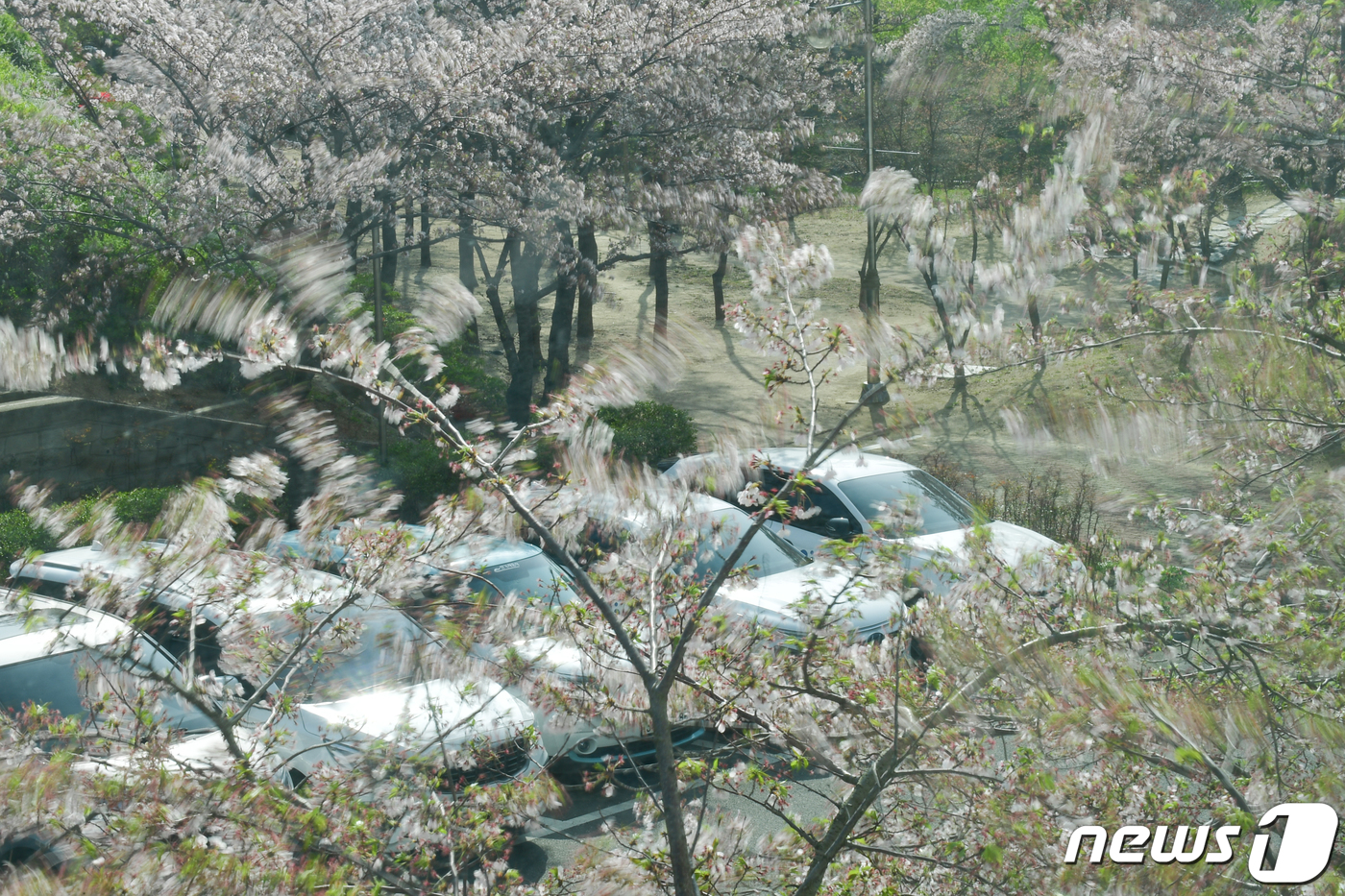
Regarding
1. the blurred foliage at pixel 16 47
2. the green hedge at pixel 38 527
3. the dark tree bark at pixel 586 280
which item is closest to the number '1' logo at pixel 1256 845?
the green hedge at pixel 38 527

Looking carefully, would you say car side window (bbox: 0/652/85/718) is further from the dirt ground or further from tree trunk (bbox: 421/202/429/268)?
tree trunk (bbox: 421/202/429/268)

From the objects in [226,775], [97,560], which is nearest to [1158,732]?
[226,775]

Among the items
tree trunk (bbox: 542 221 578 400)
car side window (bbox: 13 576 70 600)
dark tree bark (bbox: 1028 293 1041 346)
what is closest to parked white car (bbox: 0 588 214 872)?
car side window (bbox: 13 576 70 600)

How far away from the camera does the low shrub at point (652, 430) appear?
40.3 feet

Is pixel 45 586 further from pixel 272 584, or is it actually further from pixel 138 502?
pixel 272 584

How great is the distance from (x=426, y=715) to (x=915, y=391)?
263 centimetres

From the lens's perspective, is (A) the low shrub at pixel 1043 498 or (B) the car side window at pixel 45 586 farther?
(A) the low shrub at pixel 1043 498

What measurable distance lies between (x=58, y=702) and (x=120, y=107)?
9019 millimetres

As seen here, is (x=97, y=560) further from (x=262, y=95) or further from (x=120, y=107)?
(x=120, y=107)

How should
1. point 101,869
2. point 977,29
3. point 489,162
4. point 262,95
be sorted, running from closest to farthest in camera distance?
point 101,869 → point 262,95 → point 489,162 → point 977,29

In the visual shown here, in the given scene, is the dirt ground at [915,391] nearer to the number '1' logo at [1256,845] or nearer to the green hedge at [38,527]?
the number '1' logo at [1256,845]

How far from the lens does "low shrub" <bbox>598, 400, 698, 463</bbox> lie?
12281mm

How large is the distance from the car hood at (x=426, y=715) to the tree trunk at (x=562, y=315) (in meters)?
8.09

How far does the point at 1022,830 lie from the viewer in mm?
2641
